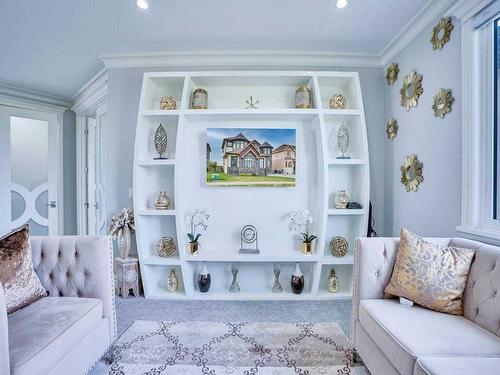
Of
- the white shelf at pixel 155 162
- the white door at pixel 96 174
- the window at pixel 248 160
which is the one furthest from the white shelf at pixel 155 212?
the white door at pixel 96 174

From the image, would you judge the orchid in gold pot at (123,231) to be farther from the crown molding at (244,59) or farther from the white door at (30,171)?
the white door at (30,171)

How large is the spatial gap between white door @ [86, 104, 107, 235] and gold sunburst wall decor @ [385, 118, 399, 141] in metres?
3.73

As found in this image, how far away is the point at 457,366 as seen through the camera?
0.98m

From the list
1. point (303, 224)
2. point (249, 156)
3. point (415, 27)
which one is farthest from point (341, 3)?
point (303, 224)

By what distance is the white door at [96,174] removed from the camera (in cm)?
378

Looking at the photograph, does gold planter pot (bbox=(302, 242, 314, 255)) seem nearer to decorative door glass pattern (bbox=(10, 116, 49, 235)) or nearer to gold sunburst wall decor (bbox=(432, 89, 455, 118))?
gold sunburst wall decor (bbox=(432, 89, 455, 118))

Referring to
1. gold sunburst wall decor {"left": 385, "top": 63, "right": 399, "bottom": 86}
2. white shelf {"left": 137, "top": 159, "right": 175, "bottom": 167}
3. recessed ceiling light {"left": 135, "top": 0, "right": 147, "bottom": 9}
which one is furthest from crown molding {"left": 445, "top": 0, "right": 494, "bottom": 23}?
white shelf {"left": 137, "top": 159, "right": 175, "bottom": 167}

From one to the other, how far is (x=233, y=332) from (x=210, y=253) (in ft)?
2.70

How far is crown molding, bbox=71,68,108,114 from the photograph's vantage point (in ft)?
10.8

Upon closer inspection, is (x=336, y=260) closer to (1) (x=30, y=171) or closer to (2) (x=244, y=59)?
(2) (x=244, y=59)

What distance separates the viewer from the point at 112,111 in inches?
114

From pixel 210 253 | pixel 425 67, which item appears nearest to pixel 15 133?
pixel 210 253

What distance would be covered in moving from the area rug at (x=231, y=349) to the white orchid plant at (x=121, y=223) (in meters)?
0.95

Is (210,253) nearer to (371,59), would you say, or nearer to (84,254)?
(84,254)
